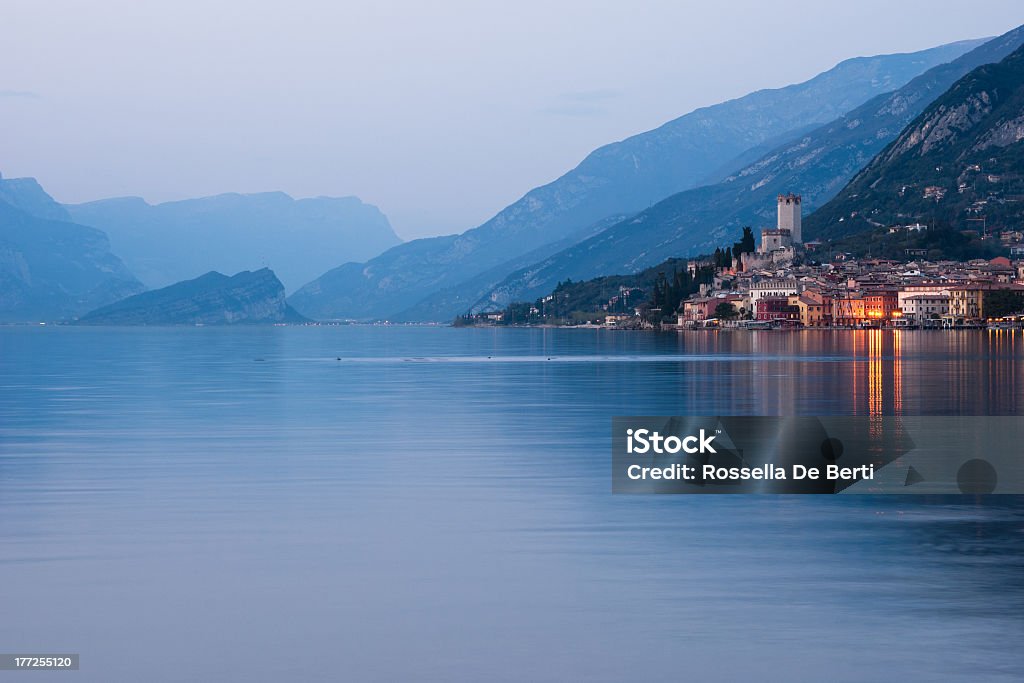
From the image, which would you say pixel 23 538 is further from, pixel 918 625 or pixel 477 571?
pixel 918 625

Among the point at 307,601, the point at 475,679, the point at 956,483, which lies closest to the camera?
the point at 475,679

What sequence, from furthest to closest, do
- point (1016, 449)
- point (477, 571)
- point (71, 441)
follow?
point (71, 441) < point (1016, 449) < point (477, 571)

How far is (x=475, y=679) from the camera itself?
11234mm

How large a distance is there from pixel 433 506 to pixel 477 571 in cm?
543

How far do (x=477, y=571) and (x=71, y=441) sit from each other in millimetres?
19351

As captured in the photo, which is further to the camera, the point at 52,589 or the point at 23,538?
the point at 23,538

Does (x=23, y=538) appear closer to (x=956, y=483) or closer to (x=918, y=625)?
(x=918, y=625)

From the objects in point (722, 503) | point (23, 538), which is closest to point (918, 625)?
point (722, 503)

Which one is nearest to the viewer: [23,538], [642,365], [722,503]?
[23,538]

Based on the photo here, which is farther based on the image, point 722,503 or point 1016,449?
point 1016,449

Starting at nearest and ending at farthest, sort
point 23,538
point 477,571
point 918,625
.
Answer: point 918,625, point 477,571, point 23,538

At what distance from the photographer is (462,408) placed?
43906mm

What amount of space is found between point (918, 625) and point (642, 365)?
215ft

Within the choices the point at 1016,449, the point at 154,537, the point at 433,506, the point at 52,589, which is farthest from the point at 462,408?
the point at 52,589
